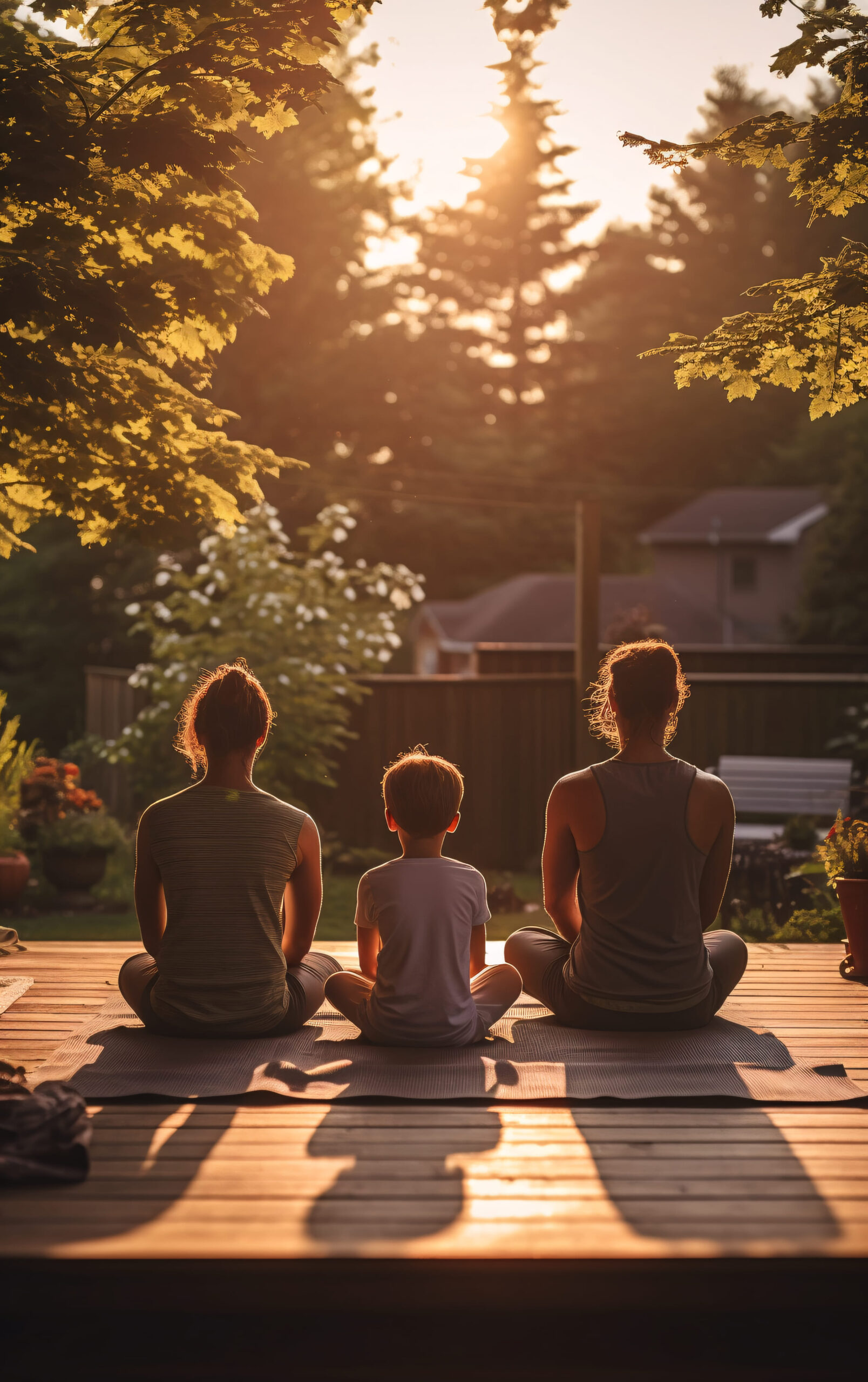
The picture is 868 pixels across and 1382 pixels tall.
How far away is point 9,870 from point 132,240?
4701 millimetres

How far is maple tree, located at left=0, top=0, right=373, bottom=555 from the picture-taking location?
4.40m

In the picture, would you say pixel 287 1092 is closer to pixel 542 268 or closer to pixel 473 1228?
pixel 473 1228

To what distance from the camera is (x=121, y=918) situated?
31.8ft

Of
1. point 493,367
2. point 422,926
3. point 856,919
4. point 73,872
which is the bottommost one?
point 73,872

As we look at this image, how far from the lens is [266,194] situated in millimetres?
23812

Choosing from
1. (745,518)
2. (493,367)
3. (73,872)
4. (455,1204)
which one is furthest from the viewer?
(493,367)

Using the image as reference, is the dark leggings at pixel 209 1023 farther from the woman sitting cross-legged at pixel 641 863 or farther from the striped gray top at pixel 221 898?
the woman sitting cross-legged at pixel 641 863

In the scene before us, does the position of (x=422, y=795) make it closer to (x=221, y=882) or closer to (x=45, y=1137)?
(x=221, y=882)

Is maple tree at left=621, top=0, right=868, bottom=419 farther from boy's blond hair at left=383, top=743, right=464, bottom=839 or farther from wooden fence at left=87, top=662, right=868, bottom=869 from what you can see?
wooden fence at left=87, top=662, right=868, bottom=869

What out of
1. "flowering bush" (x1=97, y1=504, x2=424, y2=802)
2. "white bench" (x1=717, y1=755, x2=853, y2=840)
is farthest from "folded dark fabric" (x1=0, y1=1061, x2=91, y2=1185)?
"flowering bush" (x1=97, y1=504, x2=424, y2=802)

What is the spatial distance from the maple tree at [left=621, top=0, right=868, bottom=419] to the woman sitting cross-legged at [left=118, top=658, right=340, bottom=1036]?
2.77 meters

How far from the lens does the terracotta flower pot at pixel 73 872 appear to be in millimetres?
9766

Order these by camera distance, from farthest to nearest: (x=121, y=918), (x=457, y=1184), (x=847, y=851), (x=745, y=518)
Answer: (x=745, y=518) → (x=121, y=918) → (x=847, y=851) → (x=457, y=1184)

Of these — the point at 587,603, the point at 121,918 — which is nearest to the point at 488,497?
the point at 587,603
